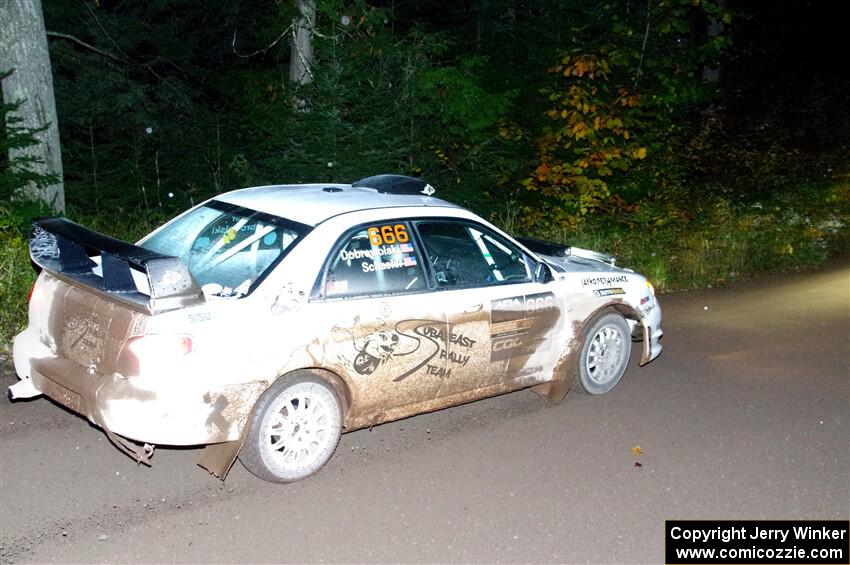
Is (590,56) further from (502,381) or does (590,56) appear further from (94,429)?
(94,429)

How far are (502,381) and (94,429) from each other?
3040 mm

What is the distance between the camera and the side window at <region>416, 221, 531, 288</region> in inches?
246

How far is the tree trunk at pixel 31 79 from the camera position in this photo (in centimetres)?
1062

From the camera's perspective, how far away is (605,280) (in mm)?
7262

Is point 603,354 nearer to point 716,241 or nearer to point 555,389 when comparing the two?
point 555,389

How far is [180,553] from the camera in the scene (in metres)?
4.66

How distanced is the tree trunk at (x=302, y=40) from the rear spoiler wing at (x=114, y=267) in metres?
8.29

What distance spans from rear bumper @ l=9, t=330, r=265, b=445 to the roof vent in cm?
233

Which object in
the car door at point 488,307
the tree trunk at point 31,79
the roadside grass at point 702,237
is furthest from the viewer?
the roadside grass at point 702,237

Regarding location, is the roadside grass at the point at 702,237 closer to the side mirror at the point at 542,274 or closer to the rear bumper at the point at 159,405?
the rear bumper at the point at 159,405

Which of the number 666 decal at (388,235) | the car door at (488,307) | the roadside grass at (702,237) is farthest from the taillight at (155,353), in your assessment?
the roadside grass at (702,237)

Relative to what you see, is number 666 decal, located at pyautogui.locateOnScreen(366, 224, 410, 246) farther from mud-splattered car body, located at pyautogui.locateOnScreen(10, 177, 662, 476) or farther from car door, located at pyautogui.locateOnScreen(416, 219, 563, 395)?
car door, located at pyautogui.locateOnScreen(416, 219, 563, 395)

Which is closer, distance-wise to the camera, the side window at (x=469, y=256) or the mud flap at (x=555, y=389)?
the side window at (x=469, y=256)

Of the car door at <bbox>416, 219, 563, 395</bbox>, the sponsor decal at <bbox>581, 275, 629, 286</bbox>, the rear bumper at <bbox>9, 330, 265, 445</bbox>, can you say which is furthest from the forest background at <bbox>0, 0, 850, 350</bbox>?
the car door at <bbox>416, 219, 563, 395</bbox>
